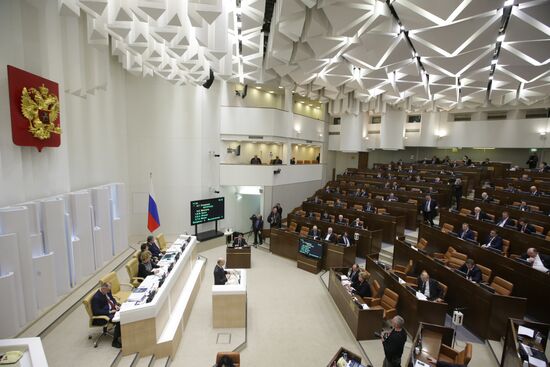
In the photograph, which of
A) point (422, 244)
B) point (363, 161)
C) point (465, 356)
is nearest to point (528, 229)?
point (422, 244)

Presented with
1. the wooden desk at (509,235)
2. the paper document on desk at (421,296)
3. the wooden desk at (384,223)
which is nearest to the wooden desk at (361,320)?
the paper document on desk at (421,296)

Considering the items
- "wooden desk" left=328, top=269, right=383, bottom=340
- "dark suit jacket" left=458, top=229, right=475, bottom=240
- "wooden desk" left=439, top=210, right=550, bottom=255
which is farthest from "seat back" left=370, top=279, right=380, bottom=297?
"wooden desk" left=439, top=210, right=550, bottom=255

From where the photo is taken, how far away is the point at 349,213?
11195mm

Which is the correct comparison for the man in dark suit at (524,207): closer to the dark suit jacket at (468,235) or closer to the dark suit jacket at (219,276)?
the dark suit jacket at (468,235)

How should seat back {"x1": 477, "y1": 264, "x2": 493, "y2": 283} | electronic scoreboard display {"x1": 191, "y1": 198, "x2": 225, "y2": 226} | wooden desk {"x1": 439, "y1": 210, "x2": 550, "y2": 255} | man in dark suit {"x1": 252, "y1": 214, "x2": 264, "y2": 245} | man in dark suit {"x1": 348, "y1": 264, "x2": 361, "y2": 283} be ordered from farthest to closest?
man in dark suit {"x1": 252, "y1": 214, "x2": 264, "y2": 245} < electronic scoreboard display {"x1": 191, "y1": 198, "x2": 225, "y2": 226} < man in dark suit {"x1": 348, "y1": 264, "x2": 361, "y2": 283} < wooden desk {"x1": 439, "y1": 210, "x2": 550, "y2": 255} < seat back {"x1": 477, "y1": 264, "x2": 493, "y2": 283}

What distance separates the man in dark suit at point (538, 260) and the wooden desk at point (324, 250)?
4.15 metres

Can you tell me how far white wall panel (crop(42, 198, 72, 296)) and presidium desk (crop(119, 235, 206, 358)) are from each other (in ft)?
6.51

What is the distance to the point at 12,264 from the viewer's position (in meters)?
4.75

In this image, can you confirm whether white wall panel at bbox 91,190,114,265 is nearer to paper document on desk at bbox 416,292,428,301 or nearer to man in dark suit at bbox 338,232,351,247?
man in dark suit at bbox 338,232,351,247

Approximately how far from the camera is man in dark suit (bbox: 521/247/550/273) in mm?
5711

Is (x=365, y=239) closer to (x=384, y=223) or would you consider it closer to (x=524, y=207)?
(x=384, y=223)

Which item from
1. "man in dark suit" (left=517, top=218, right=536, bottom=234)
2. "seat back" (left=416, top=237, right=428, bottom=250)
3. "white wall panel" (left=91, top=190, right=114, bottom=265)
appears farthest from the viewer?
"seat back" (left=416, top=237, right=428, bottom=250)

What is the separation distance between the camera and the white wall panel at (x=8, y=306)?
4574 millimetres

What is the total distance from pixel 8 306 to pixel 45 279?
2.92ft
